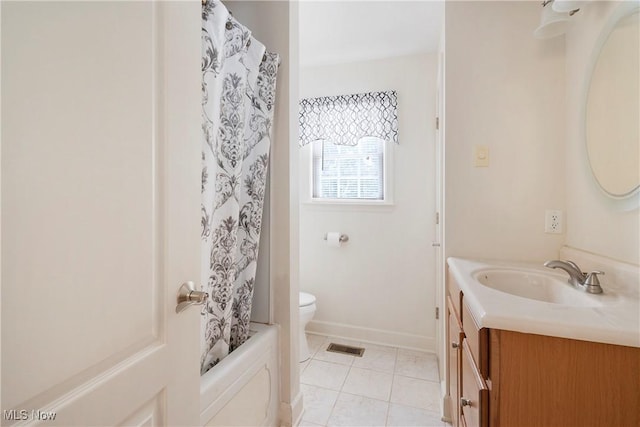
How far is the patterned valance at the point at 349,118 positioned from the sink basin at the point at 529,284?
1439mm

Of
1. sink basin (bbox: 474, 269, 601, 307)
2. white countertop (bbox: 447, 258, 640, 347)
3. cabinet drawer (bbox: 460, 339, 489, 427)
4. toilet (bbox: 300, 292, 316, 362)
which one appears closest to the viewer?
white countertop (bbox: 447, 258, 640, 347)

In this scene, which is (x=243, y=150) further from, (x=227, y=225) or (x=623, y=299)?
(x=623, y=299)

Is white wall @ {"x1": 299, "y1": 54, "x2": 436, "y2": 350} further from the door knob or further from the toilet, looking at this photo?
the door knob

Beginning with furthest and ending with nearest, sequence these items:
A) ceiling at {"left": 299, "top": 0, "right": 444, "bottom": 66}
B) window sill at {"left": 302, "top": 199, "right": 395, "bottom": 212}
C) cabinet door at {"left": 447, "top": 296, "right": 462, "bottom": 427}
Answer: window sill at {"left": 302, "top": 199, "right": 395, "bottom": 212}
ceiling at {"left": 299, "top": 0, "right": 444, "bottom": 66}
cabinet door at {"left": 447, "top": 296, "right": 462, "bottom": 427}

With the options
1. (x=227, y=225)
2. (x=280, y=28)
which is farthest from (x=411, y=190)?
(x=227, y=225)

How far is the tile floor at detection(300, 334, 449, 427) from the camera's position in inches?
67.6

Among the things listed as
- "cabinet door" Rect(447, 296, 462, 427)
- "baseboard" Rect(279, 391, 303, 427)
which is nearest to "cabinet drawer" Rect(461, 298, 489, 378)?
"cabinet door" Rect(447, 296, 462, 427)

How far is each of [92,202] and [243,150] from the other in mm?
838

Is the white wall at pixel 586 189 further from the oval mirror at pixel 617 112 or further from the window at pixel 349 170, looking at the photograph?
the window at pixel 349 170

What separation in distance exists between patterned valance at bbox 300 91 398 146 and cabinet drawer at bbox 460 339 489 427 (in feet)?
5.89

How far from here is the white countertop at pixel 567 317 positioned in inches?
29.5

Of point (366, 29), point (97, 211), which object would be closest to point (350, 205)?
point (366, 29)

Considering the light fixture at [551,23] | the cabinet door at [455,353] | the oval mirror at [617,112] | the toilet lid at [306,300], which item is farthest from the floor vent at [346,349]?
the light fixture at [551,23]

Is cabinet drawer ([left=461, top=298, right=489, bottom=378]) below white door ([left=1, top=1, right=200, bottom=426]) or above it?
below
